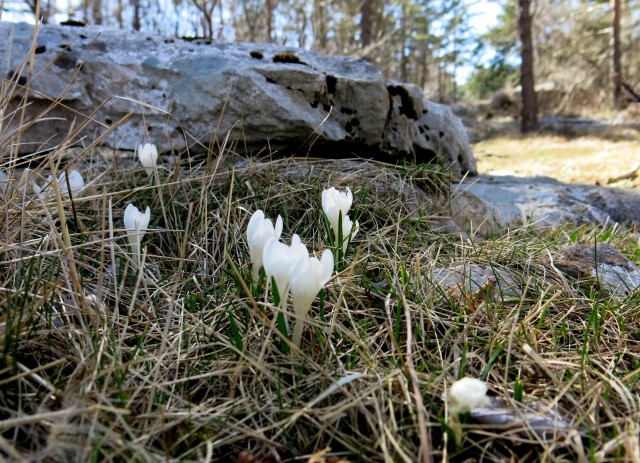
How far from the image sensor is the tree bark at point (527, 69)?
13.1 m

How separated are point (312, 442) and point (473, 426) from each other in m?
0.38

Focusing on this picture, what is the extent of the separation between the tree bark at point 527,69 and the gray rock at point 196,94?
1199 centimetres

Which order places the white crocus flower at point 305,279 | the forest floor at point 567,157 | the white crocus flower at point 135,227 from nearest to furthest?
1. the white crocus flower at point 305,279
2. the white crocus flower at point 135,227
3. the forest floor at point 567,157

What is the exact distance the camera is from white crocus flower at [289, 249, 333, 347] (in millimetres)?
1274

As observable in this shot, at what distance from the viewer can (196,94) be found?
10.2ft

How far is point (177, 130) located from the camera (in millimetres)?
3162

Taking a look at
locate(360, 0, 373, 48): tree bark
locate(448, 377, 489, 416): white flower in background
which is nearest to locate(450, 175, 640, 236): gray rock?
locate(448, 377, 489, 416): white flower in background

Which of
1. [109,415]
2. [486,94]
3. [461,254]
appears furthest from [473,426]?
[486,94]

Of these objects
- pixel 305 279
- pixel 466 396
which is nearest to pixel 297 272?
pixel 305 279

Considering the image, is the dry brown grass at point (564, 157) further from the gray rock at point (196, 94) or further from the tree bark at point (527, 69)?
the gray rock at point (196, 94)

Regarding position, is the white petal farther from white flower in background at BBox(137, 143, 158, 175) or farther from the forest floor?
the forest floor

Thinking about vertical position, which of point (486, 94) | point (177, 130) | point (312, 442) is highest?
point (486, 94)

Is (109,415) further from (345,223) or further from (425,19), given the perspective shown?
(425,19)

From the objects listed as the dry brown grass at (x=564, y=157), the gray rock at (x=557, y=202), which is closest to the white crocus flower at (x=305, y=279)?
the gray rock at (x=557, y=202)
